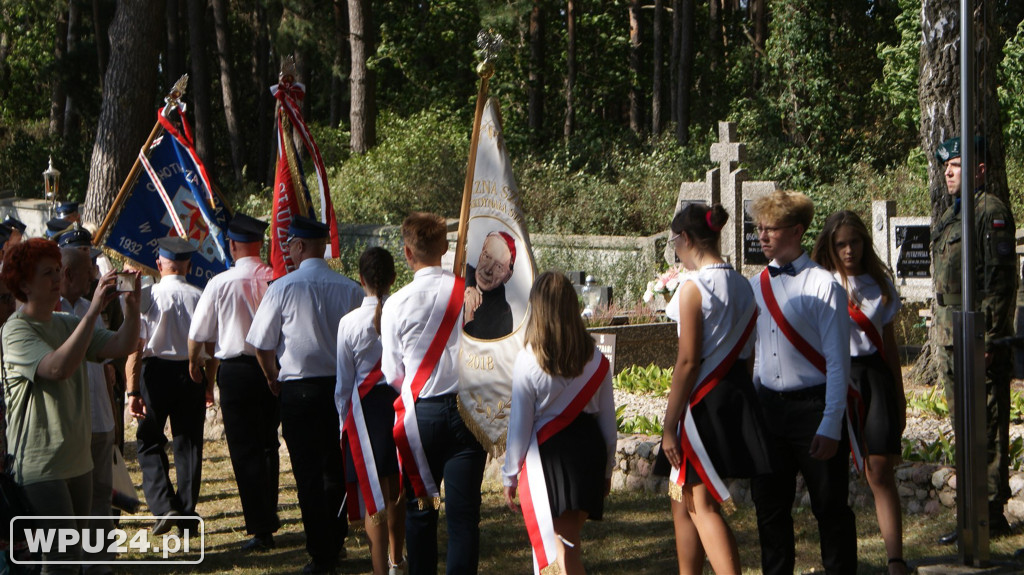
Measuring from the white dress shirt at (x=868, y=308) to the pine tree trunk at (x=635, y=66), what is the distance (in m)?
29.4

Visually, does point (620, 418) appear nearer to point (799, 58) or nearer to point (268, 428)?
point (268, 428)

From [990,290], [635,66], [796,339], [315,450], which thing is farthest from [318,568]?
[635,66]

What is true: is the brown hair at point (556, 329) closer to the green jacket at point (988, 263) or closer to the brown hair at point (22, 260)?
the brown hair at point (22, 260)

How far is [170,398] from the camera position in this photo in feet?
24.0

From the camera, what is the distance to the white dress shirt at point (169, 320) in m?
7.26

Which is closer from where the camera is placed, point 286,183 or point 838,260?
point 838,260

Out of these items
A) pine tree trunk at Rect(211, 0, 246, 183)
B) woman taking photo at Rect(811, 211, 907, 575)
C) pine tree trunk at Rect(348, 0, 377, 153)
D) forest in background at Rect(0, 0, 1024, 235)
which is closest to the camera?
woman taking photo at Rect(811, 211, 907, 575)

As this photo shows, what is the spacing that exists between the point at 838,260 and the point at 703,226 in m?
0.95

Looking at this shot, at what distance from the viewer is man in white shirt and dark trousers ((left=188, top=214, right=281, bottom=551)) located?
671 centimetres

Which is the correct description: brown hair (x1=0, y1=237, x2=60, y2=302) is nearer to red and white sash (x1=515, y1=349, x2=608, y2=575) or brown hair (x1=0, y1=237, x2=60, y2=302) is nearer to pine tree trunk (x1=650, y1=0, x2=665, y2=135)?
red and white sash (x1=515, y1=349, x2=608, y2=575)

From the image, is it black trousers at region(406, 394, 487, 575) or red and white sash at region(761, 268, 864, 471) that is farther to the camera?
black trousers at region(406, 394, 487, 575)

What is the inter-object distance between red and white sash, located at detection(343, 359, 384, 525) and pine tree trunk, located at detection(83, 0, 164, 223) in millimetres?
11341

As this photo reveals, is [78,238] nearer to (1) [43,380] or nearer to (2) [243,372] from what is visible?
(2) [243,372]

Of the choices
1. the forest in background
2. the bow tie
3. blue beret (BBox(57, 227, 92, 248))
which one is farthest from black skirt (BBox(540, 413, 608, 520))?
the forest in background
